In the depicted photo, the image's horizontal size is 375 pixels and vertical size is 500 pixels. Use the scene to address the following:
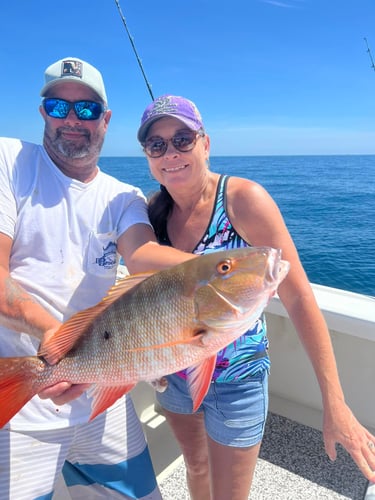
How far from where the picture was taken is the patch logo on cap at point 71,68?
204 centimetres

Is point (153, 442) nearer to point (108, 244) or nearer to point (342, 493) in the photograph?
point (342, 493)

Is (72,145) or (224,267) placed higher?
(72,145)

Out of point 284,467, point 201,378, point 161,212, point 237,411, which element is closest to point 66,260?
point 161,212

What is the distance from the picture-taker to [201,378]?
1.37 m

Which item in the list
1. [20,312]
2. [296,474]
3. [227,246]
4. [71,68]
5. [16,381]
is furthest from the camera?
[296,474]

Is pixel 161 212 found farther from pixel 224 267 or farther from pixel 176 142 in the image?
pixel 224 267

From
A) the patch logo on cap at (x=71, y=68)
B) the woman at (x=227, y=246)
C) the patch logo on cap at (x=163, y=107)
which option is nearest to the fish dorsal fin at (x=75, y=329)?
the woman at (x=227, y=246)

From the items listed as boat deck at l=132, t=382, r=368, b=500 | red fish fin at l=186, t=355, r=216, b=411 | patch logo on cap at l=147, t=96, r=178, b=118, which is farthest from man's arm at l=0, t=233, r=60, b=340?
boat deck at l=132, t=382, r=368, b=500

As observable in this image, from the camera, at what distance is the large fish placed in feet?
4.10

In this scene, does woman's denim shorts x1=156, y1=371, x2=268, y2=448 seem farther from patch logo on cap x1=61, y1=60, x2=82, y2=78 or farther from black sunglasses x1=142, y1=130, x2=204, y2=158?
patch logo on cap x1=61, y1=60, x2=82, y2=78

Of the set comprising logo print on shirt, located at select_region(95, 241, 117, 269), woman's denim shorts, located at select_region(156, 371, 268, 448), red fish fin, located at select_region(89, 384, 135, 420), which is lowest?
woman's denim shorts, located at select_region(156, 371, 268, 448)

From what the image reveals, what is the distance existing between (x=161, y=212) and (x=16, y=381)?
3.45 feet

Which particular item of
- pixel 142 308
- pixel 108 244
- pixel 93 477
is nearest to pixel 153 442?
pixel 93 477

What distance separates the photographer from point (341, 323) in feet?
8.52
